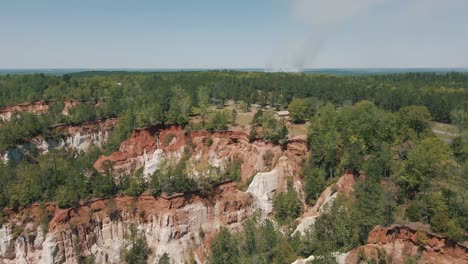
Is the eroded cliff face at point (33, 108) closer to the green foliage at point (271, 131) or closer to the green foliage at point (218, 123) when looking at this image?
the green foliage at point (218, 123)

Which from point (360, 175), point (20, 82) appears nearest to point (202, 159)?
point (360, 175)

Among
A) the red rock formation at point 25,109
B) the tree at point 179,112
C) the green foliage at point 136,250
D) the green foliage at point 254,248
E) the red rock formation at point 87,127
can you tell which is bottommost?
the green foliage at point 136,250

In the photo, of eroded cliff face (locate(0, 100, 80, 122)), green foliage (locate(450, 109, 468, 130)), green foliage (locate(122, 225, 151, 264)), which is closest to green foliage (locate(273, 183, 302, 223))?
green foliage (locate(122, 225, 151, 264))

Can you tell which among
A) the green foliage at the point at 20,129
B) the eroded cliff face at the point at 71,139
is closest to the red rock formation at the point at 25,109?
the green foliage at the point at 20,129

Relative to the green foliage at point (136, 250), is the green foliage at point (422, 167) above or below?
above

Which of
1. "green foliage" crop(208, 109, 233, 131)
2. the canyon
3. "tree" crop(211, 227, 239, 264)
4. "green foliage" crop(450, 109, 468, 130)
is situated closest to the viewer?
the canyon

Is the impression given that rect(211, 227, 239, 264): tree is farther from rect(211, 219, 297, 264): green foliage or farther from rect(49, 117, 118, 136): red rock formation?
rect(49, 117, 118, 136): red rock formation
